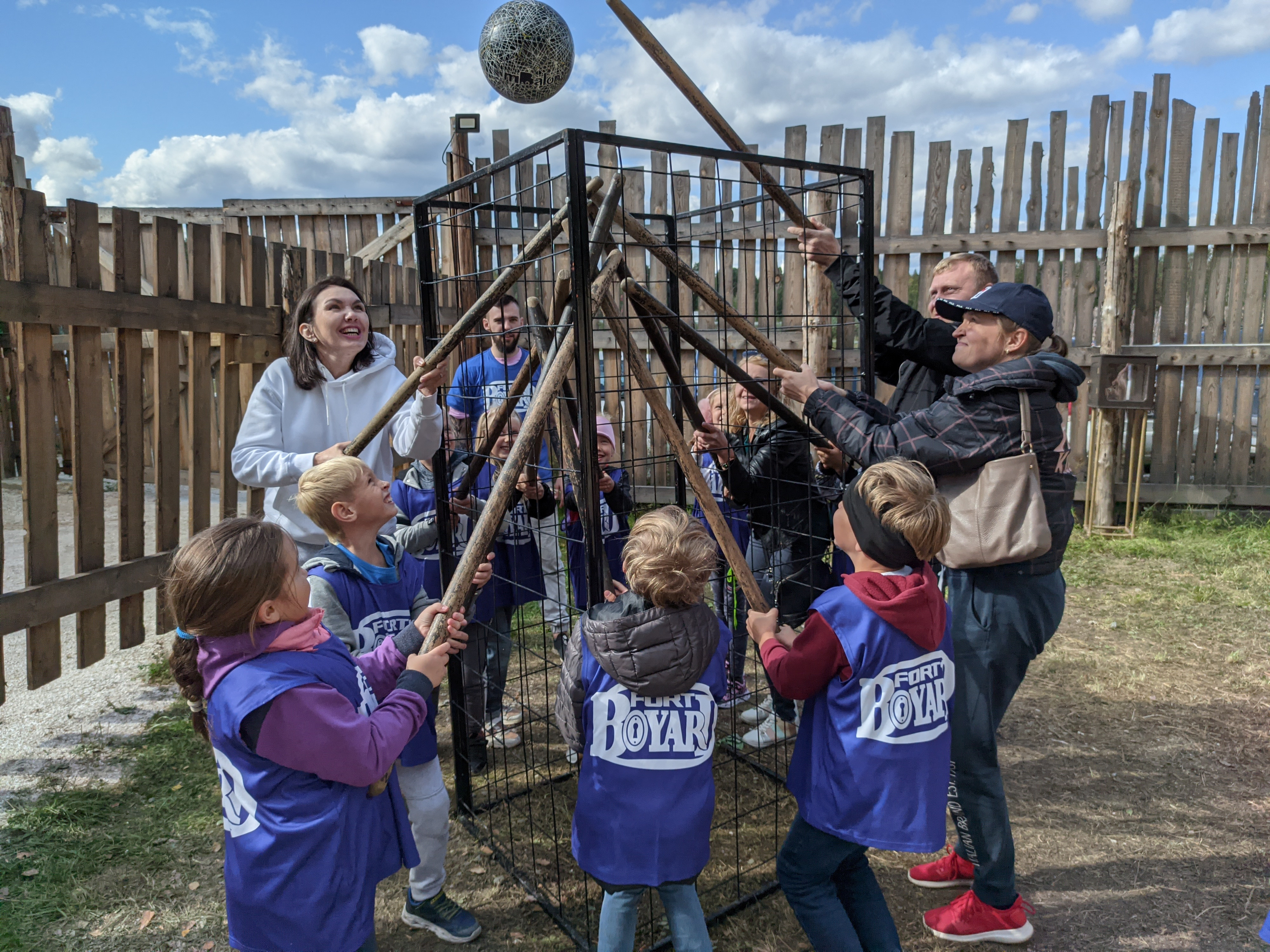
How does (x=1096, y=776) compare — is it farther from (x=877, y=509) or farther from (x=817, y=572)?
(x=877, y=509)

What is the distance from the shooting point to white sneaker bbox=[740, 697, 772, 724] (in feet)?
12.1

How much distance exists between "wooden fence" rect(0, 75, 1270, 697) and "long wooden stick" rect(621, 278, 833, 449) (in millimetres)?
1586

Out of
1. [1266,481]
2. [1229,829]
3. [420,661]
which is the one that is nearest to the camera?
[420,661]

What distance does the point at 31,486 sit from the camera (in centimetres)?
314

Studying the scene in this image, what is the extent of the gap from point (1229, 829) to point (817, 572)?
168 centimetres

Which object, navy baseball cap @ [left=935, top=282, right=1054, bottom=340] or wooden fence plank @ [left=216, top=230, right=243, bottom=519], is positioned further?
wooden fence plank @ [left=216, top=230, right=243, bottom=519]

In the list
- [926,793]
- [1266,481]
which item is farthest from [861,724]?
[1266,481]

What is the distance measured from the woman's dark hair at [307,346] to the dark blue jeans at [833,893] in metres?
2.11

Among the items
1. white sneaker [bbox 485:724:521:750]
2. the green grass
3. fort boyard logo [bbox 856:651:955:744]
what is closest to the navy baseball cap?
fort boyard logo [bbox 856:651:955:744]

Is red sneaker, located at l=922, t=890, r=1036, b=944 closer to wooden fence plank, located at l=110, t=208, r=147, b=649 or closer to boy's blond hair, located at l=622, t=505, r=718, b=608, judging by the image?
boy's blond hair, located at l=622, t=505, r=718, b=608

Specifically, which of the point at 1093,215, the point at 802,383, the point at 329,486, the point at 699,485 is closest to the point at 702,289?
the point at 802,383

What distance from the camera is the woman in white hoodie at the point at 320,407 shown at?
2721mm

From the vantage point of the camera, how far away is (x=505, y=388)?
3156 mm

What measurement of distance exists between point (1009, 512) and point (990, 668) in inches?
17.5
